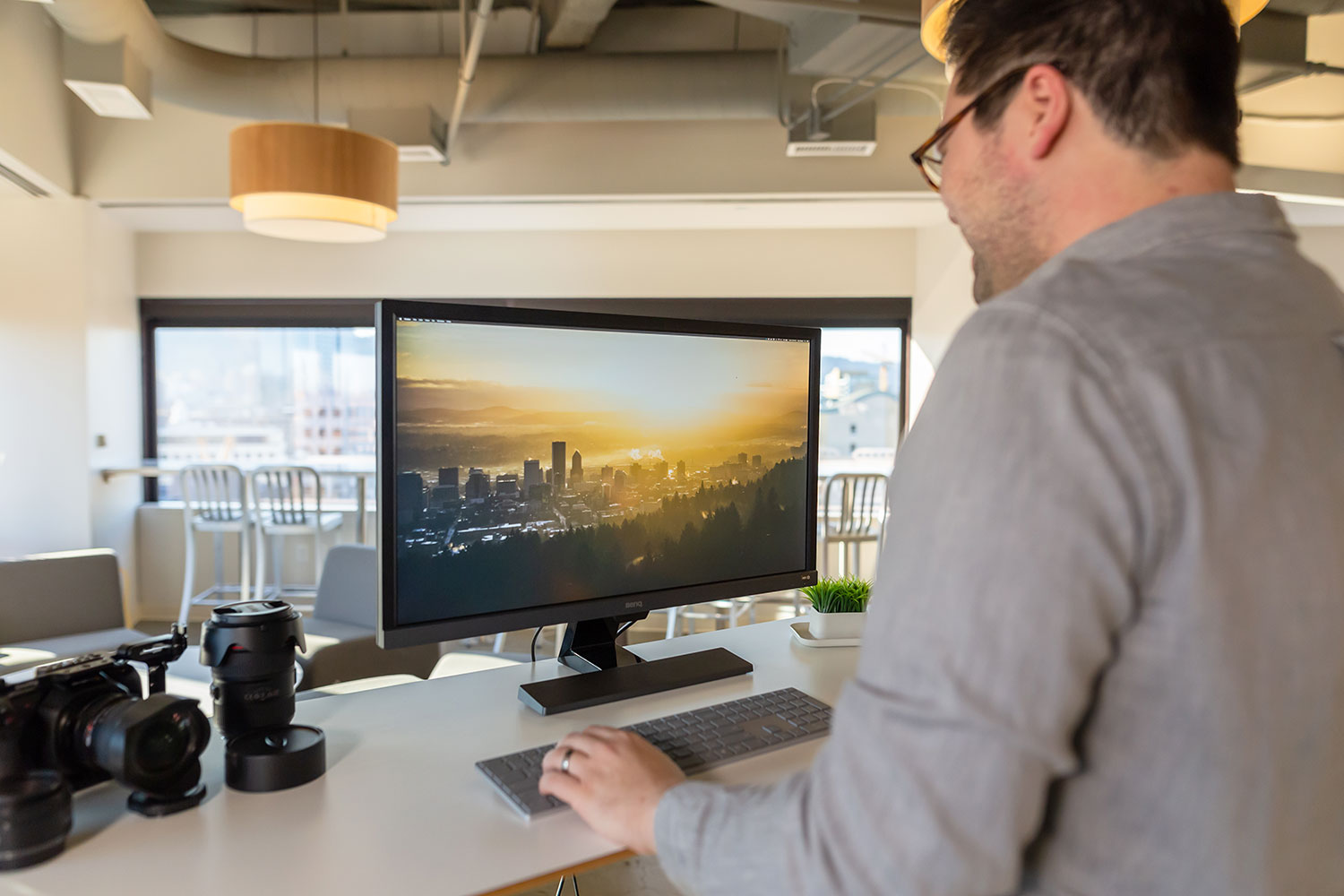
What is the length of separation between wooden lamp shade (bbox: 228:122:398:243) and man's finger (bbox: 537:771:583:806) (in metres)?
2.54

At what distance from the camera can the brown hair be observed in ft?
1.98

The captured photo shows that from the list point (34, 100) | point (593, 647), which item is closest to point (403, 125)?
point (34, 100)

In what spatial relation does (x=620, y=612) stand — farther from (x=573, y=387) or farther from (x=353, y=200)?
(x=353, y=200)

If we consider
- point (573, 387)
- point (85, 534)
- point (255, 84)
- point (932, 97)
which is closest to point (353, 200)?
point (255, 84)

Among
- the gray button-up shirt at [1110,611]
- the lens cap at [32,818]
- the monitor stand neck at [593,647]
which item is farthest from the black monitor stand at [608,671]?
the gray button-up shirt at [1110,611]

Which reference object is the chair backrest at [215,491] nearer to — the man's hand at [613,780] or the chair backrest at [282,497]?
the chair backrest at [282,497]

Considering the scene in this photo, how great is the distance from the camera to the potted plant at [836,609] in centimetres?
150

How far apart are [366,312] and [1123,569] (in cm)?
546

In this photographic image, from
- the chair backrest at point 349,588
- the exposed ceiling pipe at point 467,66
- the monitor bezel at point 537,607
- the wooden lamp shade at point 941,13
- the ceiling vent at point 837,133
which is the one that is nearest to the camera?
the monitor bezel at point 537,607

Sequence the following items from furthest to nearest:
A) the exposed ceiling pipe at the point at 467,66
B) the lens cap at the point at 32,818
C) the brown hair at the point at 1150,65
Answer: the exposed ceiling pipe at the point at 467,66
the lens cap at the point at 32,818
the brown hair at the point at 1150,65

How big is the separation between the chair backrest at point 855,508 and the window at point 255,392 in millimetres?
3042

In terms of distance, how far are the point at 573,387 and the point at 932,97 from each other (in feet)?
10.9

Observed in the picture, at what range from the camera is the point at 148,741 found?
0.86 meters

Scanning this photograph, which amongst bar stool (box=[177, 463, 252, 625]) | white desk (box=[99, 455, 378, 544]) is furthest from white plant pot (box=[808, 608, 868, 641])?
bar stool (box=[177, 463, 252, 625])
